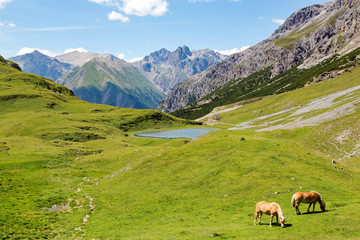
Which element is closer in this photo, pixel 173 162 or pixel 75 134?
pixel 173 162

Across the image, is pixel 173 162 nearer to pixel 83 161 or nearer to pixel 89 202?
pixel 89 202

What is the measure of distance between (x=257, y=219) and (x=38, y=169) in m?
62.4

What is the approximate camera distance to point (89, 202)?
42.9m

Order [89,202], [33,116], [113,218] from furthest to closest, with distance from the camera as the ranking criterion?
[33,116], [89,202], [113,218]

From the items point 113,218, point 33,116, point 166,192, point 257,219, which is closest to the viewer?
point 257,219

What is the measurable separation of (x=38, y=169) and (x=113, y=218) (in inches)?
1735

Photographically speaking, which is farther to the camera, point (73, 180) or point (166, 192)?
point (73, 180)

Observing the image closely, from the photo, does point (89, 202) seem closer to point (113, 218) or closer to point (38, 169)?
point (113, 218)

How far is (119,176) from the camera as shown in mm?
53625

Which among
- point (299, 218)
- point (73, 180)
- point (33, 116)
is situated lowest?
point (73, 180)

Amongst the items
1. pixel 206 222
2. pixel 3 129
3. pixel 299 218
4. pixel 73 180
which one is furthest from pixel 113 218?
pixel 3 129

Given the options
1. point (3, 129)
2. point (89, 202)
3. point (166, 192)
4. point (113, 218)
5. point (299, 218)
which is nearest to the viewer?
point (299, 218)

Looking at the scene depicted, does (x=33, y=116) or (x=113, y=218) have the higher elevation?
(x=33, y=116)

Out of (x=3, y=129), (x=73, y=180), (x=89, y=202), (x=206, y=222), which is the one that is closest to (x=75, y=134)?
(x=3, y=129)
